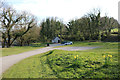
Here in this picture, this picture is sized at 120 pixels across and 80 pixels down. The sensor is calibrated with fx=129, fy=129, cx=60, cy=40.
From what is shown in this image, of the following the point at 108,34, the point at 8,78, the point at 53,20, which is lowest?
the point at 8,78

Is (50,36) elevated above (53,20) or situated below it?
below

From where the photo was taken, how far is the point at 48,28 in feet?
251

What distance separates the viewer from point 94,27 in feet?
178

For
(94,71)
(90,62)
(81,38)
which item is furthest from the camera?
(81,38)

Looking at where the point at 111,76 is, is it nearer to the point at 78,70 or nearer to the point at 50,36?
the point at 78,70

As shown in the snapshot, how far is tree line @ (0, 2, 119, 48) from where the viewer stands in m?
40.0

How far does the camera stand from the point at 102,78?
21.4ft

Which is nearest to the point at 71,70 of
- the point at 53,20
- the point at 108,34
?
the point at 108,34

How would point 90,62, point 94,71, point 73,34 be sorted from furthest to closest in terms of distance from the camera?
point 73,34, point 90,62, point 94,71

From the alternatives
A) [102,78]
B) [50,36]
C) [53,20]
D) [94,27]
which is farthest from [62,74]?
[53,20]

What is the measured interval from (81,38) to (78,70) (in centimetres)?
5176

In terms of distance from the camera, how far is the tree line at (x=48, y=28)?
40.0m

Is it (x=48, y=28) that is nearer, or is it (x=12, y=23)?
(x=12, y=23)

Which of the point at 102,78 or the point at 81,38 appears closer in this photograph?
the point at 102,78
